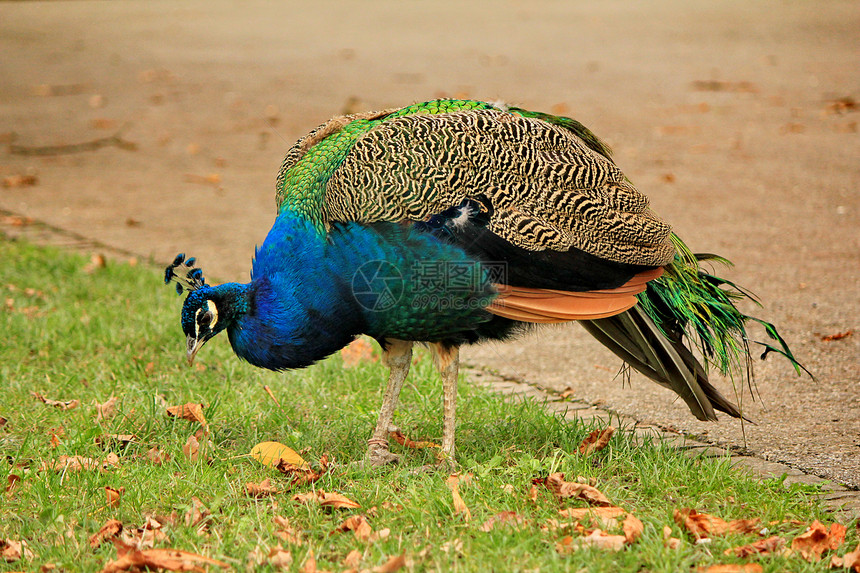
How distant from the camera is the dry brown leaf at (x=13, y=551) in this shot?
10.1 ft

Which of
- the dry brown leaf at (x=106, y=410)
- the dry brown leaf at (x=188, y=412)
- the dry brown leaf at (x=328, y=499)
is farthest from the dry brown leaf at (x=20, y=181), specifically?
the dry brown leaf at (x=328, y=499)

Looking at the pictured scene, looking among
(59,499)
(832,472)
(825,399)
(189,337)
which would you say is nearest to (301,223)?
(189,337)

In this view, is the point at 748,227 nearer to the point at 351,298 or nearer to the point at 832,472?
the point at 832,472

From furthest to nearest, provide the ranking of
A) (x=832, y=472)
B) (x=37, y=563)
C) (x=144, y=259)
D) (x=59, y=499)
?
(x=144, y=259)
(x=832, y=472)
(x=59, y=499)
(x=37, y=563)

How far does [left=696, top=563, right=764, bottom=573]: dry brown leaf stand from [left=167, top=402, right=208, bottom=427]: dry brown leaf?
2303mm

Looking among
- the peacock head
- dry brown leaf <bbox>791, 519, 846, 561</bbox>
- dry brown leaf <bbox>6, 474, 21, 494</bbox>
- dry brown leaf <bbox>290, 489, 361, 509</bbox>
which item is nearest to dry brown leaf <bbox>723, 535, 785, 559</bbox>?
dry brown leaf <bbox>791, 519, 846, 561</bbox>

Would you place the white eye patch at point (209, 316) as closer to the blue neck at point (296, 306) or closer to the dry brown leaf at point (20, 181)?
the blue neck at point (296, 306)

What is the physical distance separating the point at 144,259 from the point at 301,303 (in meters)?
3.60

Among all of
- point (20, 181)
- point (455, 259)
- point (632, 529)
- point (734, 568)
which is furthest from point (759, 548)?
point (20, 181)

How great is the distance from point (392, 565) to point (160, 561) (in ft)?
2.46

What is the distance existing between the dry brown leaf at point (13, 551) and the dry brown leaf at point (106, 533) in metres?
0.20

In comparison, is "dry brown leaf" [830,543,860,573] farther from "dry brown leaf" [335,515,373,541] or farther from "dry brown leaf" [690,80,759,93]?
"dry brown leaf" [690,80,759,93]

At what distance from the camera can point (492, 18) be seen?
19.3m

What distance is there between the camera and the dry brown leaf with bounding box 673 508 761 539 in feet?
10.2
